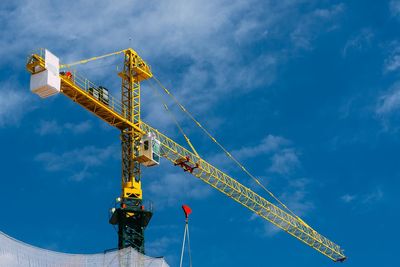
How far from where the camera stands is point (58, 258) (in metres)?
114

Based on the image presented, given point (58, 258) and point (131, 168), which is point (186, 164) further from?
point (58, 258)

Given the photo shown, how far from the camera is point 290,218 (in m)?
176

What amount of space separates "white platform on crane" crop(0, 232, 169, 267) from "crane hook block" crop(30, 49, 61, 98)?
24.6 m

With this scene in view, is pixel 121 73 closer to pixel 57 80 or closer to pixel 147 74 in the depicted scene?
pixel 147 74

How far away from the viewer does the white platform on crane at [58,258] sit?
10950cm

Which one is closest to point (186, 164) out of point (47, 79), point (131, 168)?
point (131, 168)

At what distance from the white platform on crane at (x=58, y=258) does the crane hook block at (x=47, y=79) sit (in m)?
24.6

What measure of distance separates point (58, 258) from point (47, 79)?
2782 cm

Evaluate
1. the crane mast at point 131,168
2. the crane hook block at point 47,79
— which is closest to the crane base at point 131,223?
the crane mast at point 131,168

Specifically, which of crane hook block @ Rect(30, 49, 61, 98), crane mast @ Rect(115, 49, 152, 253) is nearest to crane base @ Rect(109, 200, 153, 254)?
crane mast @ Rect(115, 49, 152, 253)

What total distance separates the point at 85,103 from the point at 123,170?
49.0 feet

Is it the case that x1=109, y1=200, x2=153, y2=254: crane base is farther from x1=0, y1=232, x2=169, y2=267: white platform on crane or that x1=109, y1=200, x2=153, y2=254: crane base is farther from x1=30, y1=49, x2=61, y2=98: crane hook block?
x1=30, y1=49, x2=61, y2=98: crane hook block

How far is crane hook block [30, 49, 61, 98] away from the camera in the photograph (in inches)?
5103

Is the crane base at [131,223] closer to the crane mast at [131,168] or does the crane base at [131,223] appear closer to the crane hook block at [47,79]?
the crane mast at [131,168]
